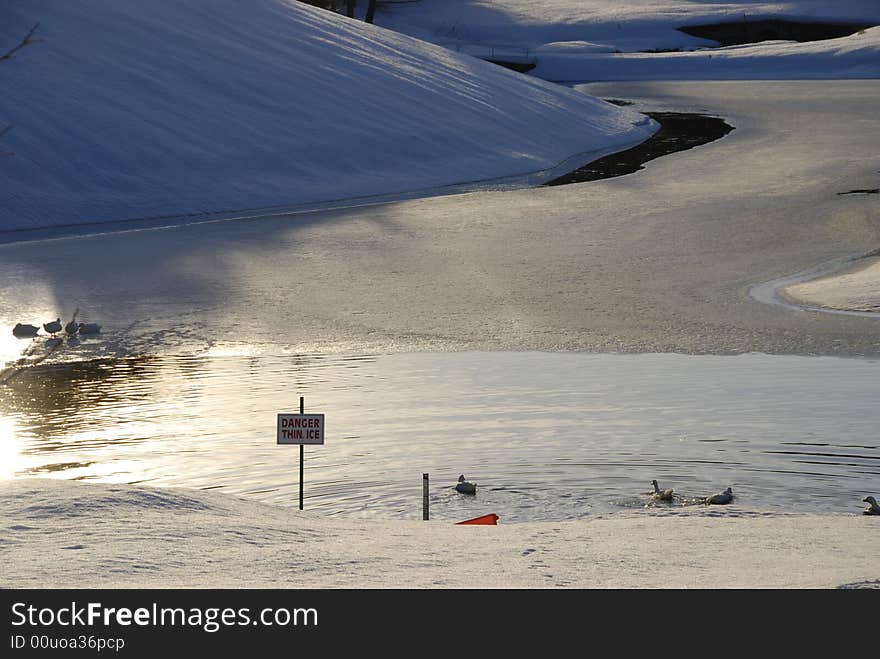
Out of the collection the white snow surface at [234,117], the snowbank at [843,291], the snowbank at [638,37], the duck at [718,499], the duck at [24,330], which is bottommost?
the duck at [718,499]

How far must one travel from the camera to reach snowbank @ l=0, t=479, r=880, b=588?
3.98m

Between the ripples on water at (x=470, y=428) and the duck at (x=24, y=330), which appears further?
the duck at (x=24, y=330)

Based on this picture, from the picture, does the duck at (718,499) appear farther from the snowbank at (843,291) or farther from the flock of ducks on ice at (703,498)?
the snowbank at (843,291)

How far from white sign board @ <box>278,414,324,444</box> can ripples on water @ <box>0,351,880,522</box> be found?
426mm

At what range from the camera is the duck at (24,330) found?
33.6ft

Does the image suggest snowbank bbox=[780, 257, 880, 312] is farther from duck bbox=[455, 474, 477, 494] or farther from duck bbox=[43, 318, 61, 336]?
duck bbox=[43, 318, 61, 336]

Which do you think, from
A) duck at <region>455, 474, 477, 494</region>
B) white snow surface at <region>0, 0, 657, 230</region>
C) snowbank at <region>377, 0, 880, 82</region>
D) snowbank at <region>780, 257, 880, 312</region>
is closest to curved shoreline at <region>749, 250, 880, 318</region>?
snowbank at <region>780, 257, 880, 312</region>

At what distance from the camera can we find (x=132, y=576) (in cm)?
392

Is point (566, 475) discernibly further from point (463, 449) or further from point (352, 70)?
point (352, 70)

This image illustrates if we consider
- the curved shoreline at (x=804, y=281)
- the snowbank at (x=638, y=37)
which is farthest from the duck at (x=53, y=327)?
the snowbank at (x=638, y=37)

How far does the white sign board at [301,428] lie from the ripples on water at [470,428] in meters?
0.43

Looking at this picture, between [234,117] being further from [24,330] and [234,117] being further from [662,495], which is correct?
[662,495]

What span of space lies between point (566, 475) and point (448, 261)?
674 centimetres

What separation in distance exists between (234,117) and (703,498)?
51.9 ft
